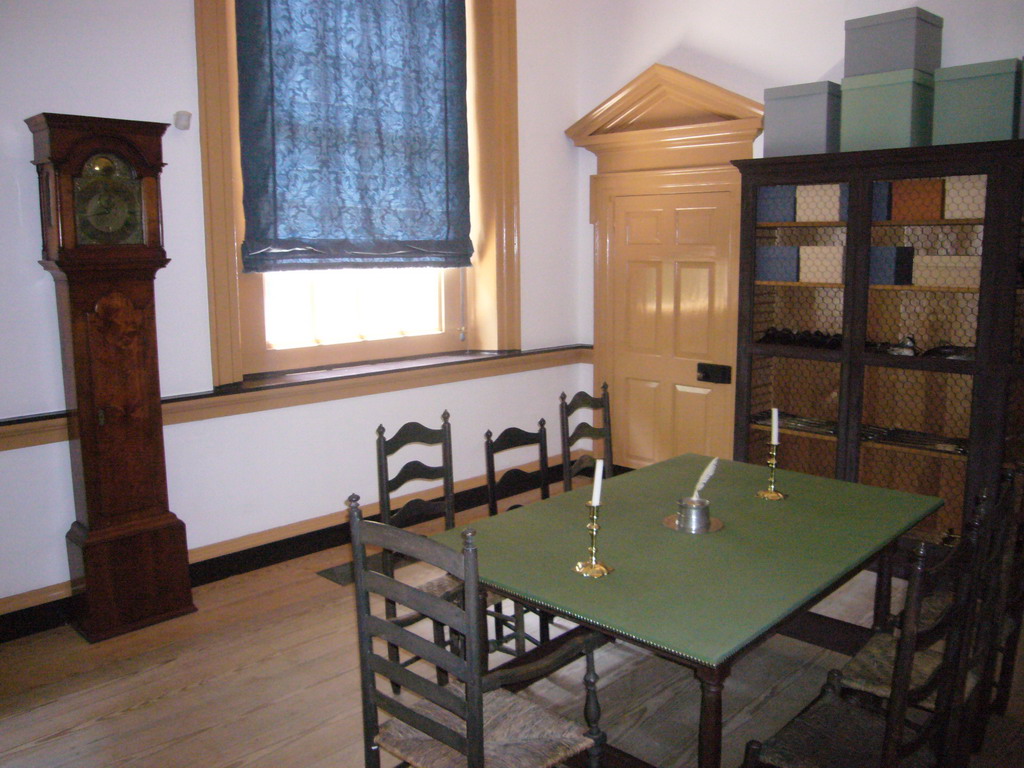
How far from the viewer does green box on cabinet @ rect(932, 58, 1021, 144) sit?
11.9 ft

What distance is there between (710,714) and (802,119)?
3.16 metres

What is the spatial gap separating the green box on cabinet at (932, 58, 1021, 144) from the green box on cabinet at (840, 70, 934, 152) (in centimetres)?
10

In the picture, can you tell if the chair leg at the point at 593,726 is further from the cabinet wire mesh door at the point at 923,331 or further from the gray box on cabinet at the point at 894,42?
the gray box on cabinet at the point at 894,42

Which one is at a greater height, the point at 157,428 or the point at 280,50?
the point at 280,50

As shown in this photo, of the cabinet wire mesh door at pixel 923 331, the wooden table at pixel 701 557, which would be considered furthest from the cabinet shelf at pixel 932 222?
the wooden table at pixel 701 557

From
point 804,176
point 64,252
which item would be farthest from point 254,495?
point 804,176

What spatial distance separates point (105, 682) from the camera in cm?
324

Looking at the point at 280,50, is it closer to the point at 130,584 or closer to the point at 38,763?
the point at 130,584

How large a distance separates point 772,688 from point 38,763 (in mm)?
2544

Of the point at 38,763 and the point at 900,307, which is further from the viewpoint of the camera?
the point at 900,307

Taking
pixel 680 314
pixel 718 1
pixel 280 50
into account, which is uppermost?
pixel 718 1

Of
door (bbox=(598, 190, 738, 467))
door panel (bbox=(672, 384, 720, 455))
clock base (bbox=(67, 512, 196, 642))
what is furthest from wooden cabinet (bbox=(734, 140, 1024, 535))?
clock base (bbox=(67, 512, 196, 642))

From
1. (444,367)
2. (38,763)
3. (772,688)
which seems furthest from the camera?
(444,367)

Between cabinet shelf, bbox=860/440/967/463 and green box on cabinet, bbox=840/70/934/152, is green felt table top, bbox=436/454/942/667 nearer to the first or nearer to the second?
cabinet shelf, bbox=860/440/967/463
